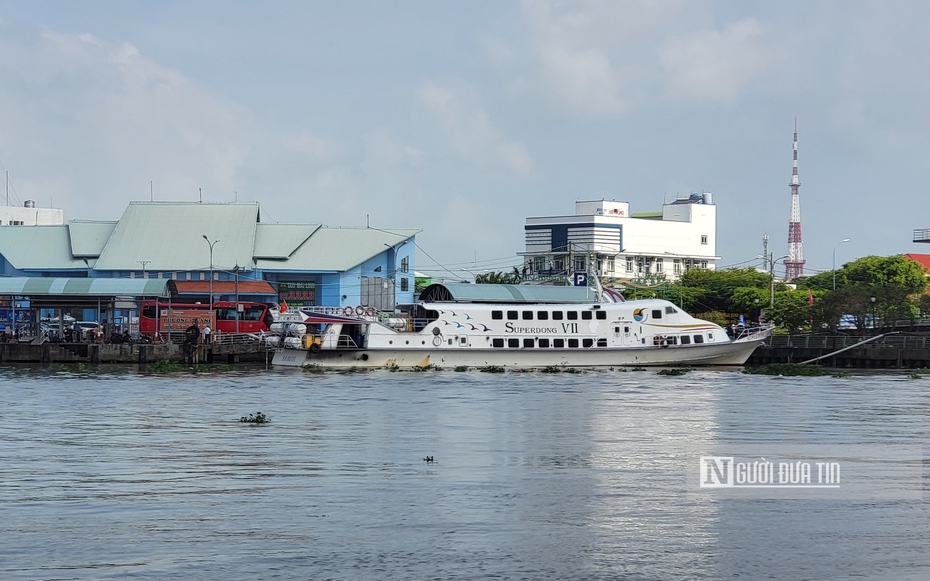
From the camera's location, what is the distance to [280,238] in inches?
4572

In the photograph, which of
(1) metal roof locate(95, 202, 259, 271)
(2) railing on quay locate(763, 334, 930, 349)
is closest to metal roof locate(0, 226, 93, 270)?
(1) metal roof locate(95, 202, 259, 271)

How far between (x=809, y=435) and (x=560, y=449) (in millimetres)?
7014

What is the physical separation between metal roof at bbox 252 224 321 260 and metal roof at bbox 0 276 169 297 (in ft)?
75.5

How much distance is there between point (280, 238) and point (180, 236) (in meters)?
9.82

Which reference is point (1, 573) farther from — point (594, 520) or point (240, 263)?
point (240, 263)

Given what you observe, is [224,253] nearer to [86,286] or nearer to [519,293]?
[86,286]

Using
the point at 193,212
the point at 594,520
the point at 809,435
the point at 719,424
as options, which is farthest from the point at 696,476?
the point at 193,212

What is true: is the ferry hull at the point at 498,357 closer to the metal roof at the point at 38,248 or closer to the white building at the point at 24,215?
the metal roof at the point at 38,248

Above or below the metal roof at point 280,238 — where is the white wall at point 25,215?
above

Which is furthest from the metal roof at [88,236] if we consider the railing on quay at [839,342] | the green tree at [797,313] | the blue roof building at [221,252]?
the railing on quay at [839,342]

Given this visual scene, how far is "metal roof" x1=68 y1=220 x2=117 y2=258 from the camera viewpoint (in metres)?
113

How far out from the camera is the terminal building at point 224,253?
110 meters

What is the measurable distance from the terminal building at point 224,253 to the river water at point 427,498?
72.4 metres

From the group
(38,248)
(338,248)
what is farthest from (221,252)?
(38,248)
